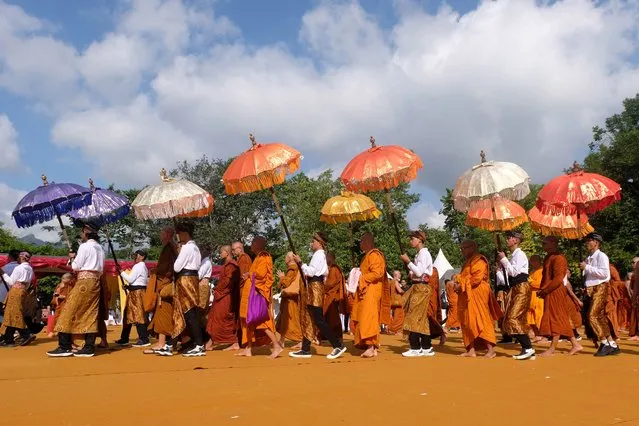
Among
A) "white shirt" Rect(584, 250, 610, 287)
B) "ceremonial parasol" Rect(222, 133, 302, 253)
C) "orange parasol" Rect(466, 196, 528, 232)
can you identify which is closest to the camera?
"ceremonial parasol" Rect(222, 133, 302, 253)

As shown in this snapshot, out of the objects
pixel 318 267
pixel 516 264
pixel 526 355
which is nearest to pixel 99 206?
pixel 318 267

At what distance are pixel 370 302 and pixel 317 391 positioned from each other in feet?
10.4

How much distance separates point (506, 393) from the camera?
5387 millimetres

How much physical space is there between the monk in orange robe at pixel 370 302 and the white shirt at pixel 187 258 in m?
2.45

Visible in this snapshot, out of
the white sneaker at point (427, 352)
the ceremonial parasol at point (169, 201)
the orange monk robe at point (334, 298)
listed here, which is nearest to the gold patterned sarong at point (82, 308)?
the ceremonial parasol at point (169, 201)

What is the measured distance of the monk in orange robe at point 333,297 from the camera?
10234 millimetres

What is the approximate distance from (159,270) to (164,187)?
137 centimetres

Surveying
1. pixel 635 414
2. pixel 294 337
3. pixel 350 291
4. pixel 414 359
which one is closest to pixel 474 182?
pixel 414 359

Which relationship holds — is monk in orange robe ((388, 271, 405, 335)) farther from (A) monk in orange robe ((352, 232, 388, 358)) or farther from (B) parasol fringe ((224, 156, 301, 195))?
(B) parasol fringe ((224, 156, 301, 195))

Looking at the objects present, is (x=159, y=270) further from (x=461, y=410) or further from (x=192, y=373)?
(x=461, y=410)

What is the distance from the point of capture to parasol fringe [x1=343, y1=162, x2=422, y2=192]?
8.39 metres

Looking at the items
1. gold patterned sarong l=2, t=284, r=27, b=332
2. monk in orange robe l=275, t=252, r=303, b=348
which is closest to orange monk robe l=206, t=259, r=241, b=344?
monk in orange robe l=275, t=252, r=303, b=348

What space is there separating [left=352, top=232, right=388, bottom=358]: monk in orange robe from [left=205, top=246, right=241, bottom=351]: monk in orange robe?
2320 millimetres

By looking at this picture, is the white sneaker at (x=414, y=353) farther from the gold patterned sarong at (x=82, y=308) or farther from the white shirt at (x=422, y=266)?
the gold patterned sarong at (x=82, y=308)
